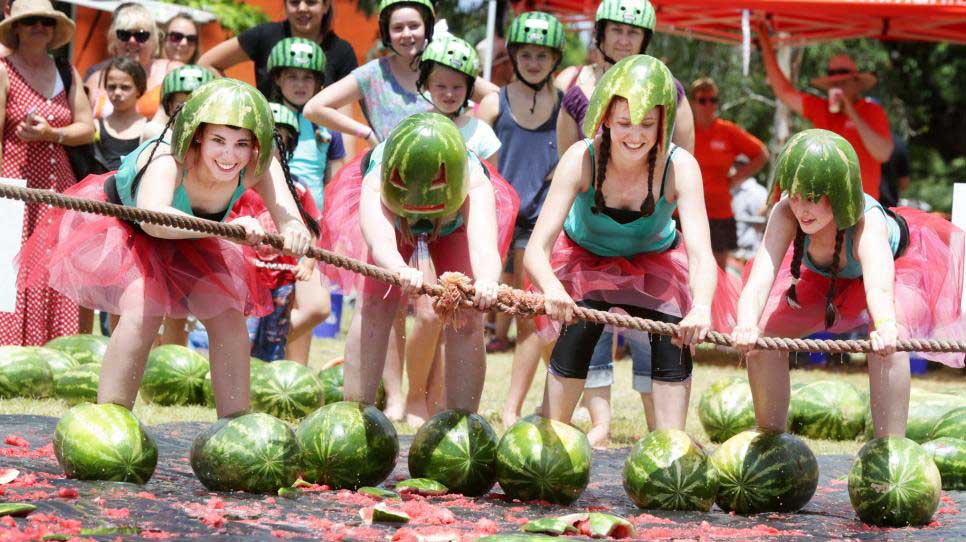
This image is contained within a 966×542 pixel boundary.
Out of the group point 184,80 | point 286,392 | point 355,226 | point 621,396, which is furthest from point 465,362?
point 621,396

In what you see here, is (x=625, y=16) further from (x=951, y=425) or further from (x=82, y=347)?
(x=82, y=347)

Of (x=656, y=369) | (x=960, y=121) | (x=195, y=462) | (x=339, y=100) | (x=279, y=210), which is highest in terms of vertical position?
(x=960, y=121)

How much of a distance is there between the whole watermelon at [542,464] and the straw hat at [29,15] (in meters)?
5.10

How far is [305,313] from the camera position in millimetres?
8703

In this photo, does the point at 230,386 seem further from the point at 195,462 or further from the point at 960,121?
the point at 960,121

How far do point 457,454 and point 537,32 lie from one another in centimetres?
338

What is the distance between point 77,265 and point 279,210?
92cm

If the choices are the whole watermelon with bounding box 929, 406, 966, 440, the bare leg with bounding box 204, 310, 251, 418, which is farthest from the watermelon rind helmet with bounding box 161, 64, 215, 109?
the whole watermelon with bounding box 929, 406, 966, 440

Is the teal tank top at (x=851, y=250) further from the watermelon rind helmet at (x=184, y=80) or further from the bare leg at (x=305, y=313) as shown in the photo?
the watermelon rind helmet at (x=184, y=80)

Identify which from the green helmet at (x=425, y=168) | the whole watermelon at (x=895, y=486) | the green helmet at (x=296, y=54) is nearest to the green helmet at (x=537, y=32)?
the green helmet at (x=296, y=54)

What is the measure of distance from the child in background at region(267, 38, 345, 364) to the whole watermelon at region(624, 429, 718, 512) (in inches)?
141

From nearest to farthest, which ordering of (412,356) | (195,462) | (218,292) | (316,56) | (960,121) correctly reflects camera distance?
(195,462) → (218,292) → (412,356) → (316,56) → (960,121)

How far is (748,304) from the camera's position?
5.55m

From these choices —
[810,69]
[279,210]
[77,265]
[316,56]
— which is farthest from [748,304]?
[810,69]
